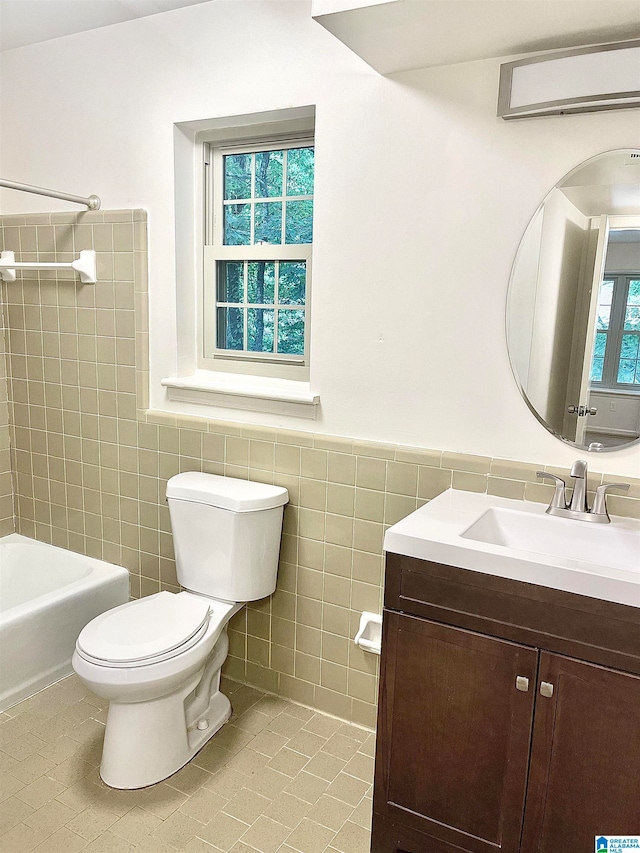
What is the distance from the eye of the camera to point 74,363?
2.78m

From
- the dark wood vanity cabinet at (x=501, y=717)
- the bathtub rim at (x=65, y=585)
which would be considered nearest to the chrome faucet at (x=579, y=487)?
the dark wood vanity cabinet at (x=501, y=717)

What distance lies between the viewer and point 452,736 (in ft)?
5.16

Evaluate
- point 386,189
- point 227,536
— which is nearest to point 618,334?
point 386,189

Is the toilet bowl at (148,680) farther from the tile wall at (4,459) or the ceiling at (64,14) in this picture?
the ceiling at (64,14)

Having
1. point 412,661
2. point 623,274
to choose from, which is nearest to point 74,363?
point 412,661

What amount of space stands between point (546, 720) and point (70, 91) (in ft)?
8.98

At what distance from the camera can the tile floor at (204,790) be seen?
5.75 ft

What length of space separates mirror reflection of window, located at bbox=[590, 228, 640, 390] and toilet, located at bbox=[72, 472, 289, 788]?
110 cm

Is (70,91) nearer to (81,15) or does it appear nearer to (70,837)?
(81,15)

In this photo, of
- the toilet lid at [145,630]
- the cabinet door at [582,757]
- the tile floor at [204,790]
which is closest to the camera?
the cabinet door at [582,757]

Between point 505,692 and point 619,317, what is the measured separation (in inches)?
39.3

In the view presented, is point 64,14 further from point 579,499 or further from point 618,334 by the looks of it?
point 579,499

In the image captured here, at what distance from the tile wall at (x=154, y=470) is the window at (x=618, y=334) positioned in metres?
0.27

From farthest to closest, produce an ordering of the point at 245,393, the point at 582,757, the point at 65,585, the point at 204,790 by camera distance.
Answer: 1. the point at 65,585
2. the point at 245,393
3. the point at 204,790
4. the point at 582,757
